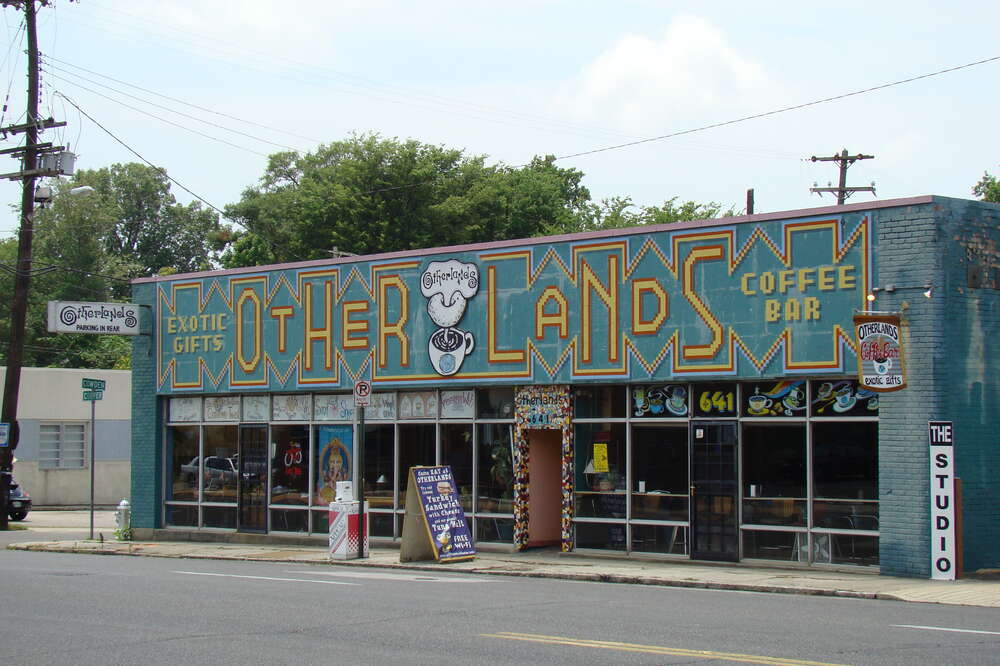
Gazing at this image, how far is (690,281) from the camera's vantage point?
20.2 m

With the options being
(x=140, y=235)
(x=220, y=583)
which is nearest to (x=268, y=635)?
(x=220, y=583)

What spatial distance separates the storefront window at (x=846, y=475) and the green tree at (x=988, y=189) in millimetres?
35459

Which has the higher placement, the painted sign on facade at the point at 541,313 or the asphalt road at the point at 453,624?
the painted sign on facade at the point at 541,313

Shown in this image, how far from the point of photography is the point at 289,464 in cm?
2589

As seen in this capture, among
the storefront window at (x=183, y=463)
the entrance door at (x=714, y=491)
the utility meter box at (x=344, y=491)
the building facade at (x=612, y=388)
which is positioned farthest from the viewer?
the storefront window at (x=183, y=463)

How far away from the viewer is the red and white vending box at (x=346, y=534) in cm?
2195

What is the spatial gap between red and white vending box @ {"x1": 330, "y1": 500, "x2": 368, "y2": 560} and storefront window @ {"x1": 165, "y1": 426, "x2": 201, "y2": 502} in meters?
6.70

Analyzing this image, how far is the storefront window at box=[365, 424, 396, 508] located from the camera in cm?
2438

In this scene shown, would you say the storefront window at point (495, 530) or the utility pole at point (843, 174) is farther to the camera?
the utility pole at point (843, 174)

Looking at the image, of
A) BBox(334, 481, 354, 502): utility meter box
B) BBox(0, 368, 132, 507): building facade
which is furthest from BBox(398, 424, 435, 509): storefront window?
BBox(0, 368, 132, 507): building facade

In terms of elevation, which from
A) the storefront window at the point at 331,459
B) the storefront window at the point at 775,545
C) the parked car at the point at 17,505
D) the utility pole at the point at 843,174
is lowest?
the parked car at the point at 17,505

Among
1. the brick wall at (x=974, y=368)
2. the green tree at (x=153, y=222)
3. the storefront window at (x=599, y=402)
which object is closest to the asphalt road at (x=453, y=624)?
the brick wall at (x=974, y=368)

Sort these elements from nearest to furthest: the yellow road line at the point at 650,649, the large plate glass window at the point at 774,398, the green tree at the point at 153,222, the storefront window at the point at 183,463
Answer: the yellow road line at the point at 650,649
the large plate glass window at the point at 774,398
the storefront window at the point at 183,463
the green tree at the point at 153,222

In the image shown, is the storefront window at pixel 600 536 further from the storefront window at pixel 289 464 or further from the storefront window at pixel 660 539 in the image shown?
the storefront window at pixel 289 464
